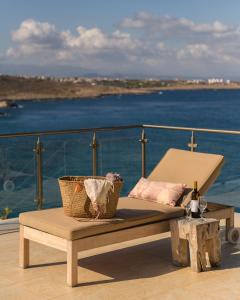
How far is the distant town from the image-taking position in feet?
216

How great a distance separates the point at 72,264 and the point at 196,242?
902 millimetres

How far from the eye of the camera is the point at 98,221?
4105 millimetres

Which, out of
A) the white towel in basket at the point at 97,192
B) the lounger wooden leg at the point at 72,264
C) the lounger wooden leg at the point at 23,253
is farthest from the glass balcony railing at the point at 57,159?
the lounger wooden leg at the point at 72,264

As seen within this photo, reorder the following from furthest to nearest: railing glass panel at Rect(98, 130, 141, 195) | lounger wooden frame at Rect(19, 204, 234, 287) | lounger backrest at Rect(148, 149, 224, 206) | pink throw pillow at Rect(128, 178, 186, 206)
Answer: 1. railing glass panel at Rect(98, 130, 141, 195)
2. lounger backrest at Rect(148, 149, 224, 206)
3. pink throw pillow at Rect(128, 178, 186, 206)
4. lounger wooden frame at Rect(19, 204, 234, 287)

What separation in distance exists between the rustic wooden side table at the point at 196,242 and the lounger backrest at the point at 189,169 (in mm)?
405

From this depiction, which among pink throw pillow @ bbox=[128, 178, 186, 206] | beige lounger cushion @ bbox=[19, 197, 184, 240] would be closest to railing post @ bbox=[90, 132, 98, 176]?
pink throw pillow @ bbox=[128, 178, 186, 206]

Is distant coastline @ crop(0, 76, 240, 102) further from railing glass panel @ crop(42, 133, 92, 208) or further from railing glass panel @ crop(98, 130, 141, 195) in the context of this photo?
railing glass panel @ crop(42, 133, 92, 208)

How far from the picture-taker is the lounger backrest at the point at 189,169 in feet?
16.1

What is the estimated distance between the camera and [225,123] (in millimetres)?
46938

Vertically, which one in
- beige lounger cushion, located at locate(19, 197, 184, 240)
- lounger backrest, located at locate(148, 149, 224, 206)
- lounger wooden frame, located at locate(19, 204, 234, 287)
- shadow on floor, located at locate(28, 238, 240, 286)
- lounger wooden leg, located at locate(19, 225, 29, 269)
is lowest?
shadow on floor, located at locate(28, 238, 240, 286)

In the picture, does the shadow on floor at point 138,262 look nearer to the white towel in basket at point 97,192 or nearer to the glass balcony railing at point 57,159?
the white towel in basket at point 97,192

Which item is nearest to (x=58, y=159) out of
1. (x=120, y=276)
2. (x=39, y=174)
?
(x=39, y=174)

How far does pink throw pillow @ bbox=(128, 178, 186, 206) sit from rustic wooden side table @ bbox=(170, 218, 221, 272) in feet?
1.20

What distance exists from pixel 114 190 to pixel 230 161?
3.26 meters
